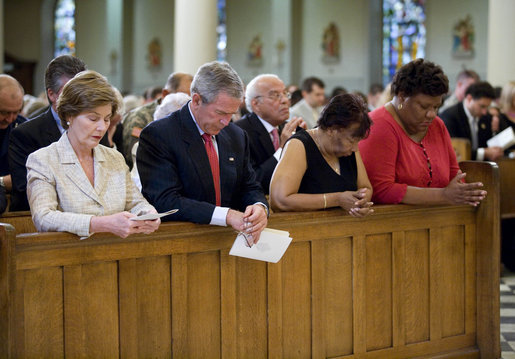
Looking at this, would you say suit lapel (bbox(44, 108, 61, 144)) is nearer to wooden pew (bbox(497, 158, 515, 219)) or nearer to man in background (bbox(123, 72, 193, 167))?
man in background (bbox(123, 72, 193, 167))

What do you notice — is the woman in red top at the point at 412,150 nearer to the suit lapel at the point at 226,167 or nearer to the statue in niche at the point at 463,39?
the suit lapel at the point at 226,167

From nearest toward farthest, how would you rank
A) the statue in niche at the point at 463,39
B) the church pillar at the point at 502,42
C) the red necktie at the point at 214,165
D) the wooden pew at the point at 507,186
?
the red necktie at the point at 214,165, the wooden pew at the point at 507,186, the church pillar at the point at 502,42, the statue in niche at the point at 463,39

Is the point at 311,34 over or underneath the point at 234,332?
over

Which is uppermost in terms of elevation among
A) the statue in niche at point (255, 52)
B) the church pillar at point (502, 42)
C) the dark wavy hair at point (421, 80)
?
the statue in niche at point (255, 52)

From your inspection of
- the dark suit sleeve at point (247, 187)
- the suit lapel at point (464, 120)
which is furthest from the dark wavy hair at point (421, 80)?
the suit lapel at point (464, 120)

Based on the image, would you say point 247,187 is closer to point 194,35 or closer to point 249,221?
point 249,221

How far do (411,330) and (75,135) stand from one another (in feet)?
6.71

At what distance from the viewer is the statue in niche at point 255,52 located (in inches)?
824

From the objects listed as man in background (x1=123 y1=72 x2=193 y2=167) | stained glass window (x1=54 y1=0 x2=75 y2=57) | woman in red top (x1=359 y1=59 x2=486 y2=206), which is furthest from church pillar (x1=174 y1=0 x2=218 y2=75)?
stained glass window (x1=54 y1=0 x2=75 y2=57)

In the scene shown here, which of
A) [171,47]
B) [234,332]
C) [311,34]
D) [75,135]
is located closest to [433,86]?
[234,332]

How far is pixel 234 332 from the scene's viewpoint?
3213mm

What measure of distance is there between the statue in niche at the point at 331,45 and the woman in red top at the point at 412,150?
1614cm

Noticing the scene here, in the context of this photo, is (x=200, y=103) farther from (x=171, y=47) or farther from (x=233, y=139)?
(x=171, y=47)

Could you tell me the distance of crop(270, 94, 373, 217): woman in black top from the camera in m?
3.52
